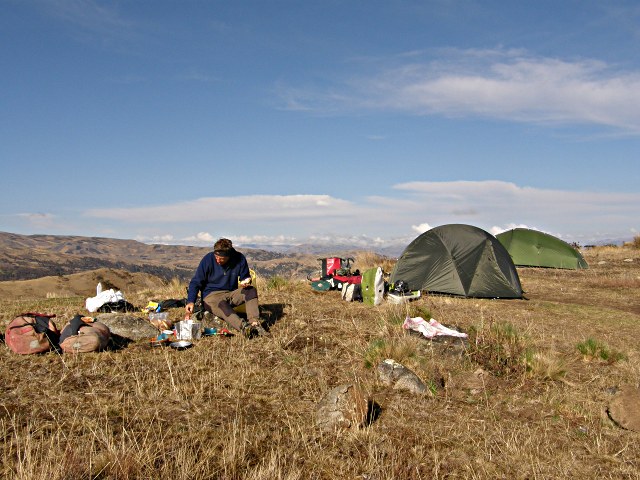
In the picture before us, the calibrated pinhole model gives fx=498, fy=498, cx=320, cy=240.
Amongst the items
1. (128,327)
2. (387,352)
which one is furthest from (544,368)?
(128,327)

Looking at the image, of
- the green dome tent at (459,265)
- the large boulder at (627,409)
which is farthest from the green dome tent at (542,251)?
the large boulder at (627,409)

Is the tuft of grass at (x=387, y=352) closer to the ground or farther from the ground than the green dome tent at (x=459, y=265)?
closer to the ground

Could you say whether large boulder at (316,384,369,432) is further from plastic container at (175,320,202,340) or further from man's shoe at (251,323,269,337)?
plastic container at (175,320,202,340)

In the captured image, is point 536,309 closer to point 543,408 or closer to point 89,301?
point 543,408

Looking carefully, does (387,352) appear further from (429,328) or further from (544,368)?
(544,368)

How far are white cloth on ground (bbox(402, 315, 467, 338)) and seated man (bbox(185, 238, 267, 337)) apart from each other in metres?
2.82

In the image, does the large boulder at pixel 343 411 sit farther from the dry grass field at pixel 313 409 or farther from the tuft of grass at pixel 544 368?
the tuft of grass at pixel 544 368

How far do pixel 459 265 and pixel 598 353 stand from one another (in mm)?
7515

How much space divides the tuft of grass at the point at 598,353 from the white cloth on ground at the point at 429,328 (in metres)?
1.96

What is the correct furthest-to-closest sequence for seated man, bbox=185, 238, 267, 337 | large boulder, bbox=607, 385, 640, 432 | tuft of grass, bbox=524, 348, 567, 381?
seated man, bbox=185, 238, 267, 337, tuft of grass, bbox=524, 348, 567, 381, large boulder, bbox=607, 385, 640, 432

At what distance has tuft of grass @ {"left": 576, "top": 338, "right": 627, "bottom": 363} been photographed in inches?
325

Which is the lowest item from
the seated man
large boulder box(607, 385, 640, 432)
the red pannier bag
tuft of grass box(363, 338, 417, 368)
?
large boulder box(607, 385, 640, 432)

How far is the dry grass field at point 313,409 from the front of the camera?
14.1ft

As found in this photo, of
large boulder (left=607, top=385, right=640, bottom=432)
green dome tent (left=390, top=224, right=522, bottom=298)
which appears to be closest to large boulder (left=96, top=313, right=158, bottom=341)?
large boulder (left=607, top=385, right=640, bottom=432)
